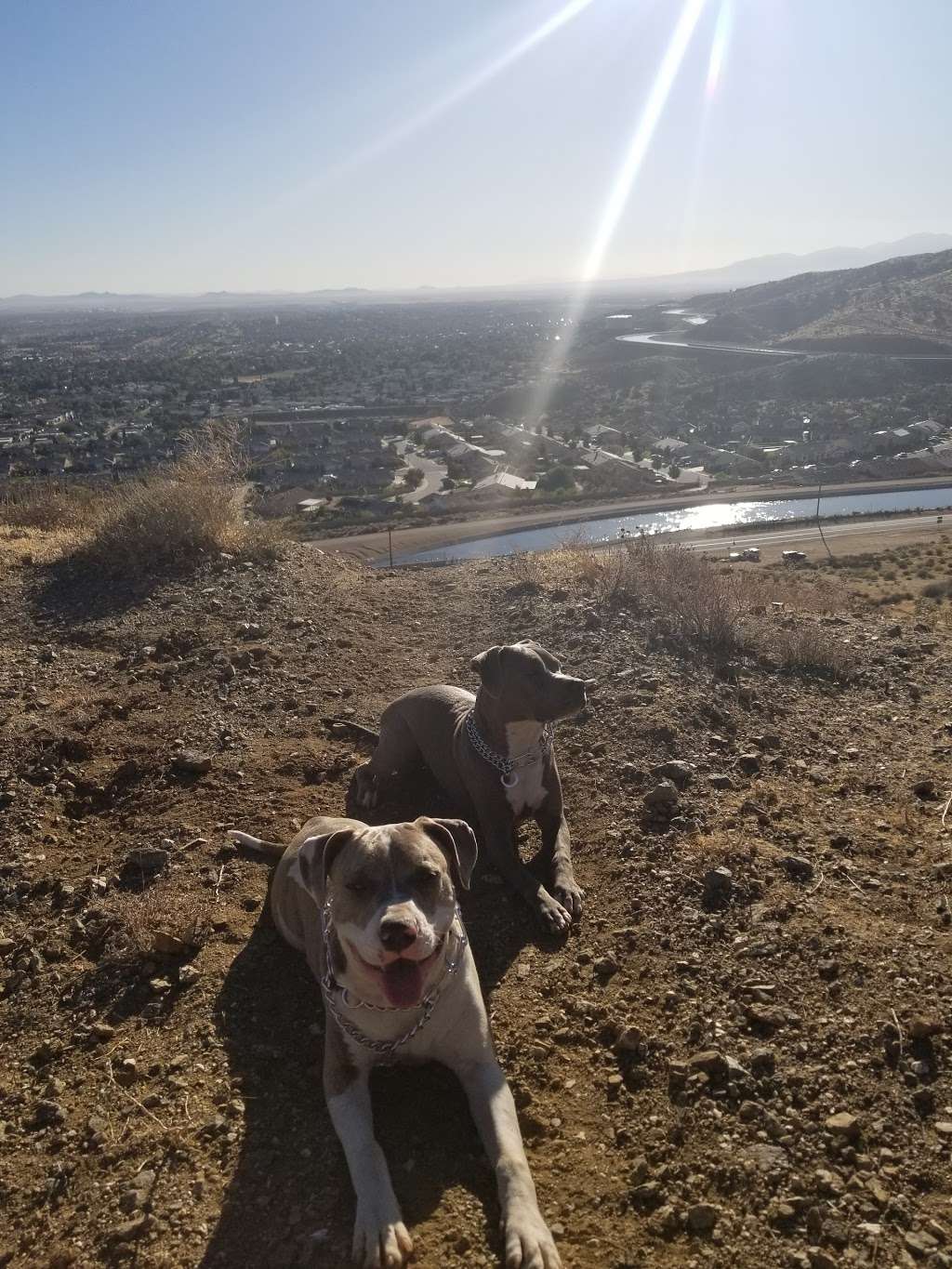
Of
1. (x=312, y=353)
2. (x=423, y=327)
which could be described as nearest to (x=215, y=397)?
(x=312, y=353)

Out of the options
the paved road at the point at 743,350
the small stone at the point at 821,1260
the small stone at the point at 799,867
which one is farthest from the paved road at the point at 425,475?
the paved road at the point at 743,350

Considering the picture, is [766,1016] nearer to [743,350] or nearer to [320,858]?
[320,858]

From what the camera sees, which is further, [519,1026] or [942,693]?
[942,693]

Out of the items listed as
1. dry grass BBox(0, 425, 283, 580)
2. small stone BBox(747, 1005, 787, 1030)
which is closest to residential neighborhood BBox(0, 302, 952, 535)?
dry grass BBox(0, 425, 283, 580)

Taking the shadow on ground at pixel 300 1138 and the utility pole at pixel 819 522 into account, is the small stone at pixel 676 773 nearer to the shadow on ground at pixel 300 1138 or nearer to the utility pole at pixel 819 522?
the shadow on ground at pixel 300 1138

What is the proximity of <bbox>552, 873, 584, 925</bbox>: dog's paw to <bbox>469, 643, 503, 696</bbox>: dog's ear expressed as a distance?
1053mm

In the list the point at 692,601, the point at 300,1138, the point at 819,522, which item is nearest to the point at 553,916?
the point at 300,1138

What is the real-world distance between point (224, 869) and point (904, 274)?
4865 inches

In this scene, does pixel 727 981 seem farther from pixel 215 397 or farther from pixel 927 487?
pixel 215 397

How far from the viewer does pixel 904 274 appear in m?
106

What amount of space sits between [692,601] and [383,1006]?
6.89 meters

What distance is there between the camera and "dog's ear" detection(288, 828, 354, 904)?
317 cm

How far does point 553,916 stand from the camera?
13.8ft

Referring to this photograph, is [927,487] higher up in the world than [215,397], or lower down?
lower down
